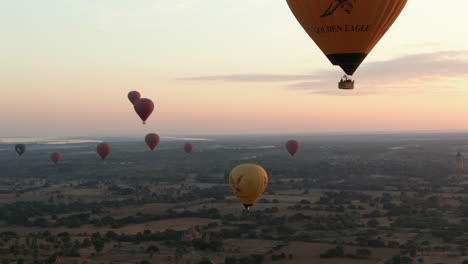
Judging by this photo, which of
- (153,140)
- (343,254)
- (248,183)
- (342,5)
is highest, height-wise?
(153,140)

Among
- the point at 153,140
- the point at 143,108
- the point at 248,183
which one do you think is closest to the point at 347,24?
the point at 248,183

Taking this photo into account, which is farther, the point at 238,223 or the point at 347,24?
the point at 238,223

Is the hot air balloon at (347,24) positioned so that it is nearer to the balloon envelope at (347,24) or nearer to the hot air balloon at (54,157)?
the balloon envelope at (347,24)

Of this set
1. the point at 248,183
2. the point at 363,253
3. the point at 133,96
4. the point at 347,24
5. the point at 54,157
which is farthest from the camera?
the point at 54,157

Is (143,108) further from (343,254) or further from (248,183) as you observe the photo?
(343,254)

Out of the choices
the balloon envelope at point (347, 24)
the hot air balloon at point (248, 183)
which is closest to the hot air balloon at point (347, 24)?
the balloon envelope at point (347, 24)

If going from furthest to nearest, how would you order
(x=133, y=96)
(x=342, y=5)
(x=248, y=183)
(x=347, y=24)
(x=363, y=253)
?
1. (x=133, y=96)
2. (x=363, y=253)
3. (x=248, y=183)
4. (x=347, y=24)
5. (x=342, y=5)

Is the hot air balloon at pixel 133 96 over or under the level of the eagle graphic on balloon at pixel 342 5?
over

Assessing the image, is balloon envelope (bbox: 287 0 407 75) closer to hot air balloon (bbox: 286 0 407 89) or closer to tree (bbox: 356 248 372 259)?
hot air balloon (bbox: 286 0 407 89)

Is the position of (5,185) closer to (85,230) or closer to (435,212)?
(85,230)

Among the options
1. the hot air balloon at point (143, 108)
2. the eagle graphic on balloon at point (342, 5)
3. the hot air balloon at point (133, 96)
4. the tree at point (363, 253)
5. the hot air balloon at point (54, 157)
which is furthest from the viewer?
the hot air balloon at point (54, 157)
